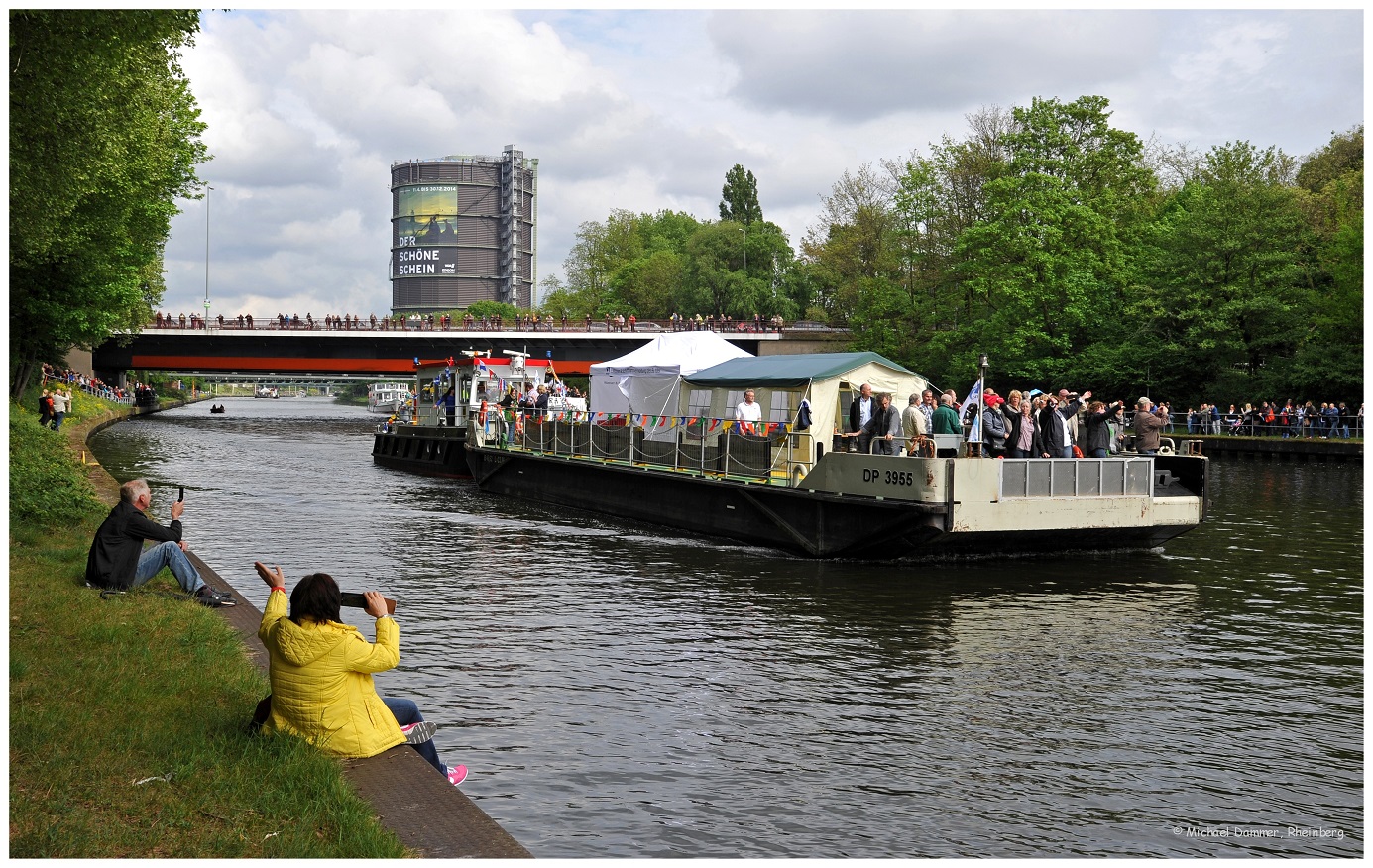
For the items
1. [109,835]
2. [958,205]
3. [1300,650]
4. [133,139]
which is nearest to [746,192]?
[958,205]

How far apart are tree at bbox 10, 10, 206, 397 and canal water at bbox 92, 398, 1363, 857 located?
22.2 ft

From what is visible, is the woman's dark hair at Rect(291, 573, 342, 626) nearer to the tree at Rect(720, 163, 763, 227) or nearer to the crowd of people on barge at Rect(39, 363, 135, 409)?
the crowd of people on barge at Rect(39, 363, 135, 409)

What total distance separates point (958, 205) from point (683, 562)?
169ft

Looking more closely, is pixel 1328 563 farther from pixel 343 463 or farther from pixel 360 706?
pixel 343 463

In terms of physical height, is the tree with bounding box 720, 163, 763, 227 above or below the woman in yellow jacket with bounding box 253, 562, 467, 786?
above

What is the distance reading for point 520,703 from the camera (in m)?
11.3

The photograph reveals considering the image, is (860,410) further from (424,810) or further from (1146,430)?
(424,810)

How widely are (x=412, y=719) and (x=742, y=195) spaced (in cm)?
10409

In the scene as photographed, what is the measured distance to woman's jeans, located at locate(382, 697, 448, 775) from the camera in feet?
26.2

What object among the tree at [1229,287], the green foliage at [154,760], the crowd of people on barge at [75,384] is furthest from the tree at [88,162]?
the tree at [1229,287]

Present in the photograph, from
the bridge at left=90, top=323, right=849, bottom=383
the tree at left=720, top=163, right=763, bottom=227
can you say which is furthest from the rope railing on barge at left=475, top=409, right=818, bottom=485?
the tree at left=720, top=163, right=763, bottom=227

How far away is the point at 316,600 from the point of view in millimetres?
7273

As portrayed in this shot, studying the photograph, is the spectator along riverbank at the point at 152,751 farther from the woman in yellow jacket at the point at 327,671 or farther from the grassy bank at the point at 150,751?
the woman in yellow jacket at the point at 327,671

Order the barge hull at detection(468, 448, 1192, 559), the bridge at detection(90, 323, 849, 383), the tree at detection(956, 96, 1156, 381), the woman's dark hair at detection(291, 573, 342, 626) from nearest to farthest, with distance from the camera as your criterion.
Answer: the woman's dark hair at detection(291, 573, 342, 626) < the barge hull at detection(468, 448, 1192, 559) < the tree at detection(956, 96, 1156, 381) < the bridge at detection(90, 323, 849, 383)
